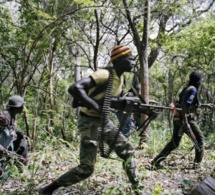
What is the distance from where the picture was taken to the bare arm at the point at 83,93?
356cm

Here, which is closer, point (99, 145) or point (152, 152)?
point (99, 145)

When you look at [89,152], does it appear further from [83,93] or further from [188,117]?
[188,117]

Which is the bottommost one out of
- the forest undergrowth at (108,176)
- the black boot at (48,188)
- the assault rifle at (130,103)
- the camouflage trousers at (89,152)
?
the forest undergrowth at (108,176)

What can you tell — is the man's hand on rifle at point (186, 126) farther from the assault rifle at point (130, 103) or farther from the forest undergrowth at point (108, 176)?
the assault rifle at point (130, 103)

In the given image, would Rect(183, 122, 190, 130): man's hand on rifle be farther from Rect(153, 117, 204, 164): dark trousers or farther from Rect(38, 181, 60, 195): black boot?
Rect(38, 181, 60, 195): black boot

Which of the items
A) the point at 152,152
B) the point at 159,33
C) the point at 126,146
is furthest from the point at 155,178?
the point at 159,33

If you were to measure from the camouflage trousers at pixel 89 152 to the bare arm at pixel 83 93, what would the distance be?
420mm

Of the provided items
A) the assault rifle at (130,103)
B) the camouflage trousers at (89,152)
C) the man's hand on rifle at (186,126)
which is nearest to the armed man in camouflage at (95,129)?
the camouflage trousers at (89,152)

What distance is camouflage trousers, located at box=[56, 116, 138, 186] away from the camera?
3881 mm

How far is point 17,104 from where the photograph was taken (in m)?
4.75

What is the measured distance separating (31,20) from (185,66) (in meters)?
9.83

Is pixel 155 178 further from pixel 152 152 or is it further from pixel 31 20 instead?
pixel 31 20

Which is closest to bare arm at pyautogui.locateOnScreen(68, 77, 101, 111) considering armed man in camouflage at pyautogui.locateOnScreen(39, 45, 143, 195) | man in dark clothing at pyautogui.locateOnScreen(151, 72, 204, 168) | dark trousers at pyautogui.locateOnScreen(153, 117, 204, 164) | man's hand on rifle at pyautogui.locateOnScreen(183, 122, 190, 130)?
armed man in camouflage at pyautogui.locateOnScreen(39, 45, 143, 195)

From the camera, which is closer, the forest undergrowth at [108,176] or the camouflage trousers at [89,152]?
the camouflage trousers at [89,152]
